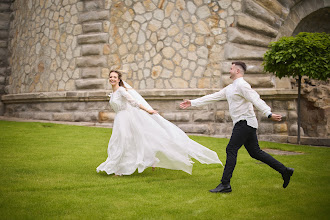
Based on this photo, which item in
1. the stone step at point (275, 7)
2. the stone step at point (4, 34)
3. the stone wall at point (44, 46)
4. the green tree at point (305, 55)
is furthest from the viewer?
the stone step at point (4, 34)

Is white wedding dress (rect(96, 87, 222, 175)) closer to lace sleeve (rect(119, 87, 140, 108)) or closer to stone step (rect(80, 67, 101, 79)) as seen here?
lace sleeve (rect(119, 87, 140, 108))

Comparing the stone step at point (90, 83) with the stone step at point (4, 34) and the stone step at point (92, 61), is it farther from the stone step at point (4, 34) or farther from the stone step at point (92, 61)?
the stone step at point (4, 34)

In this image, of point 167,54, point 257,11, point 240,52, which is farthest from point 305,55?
point 167,54

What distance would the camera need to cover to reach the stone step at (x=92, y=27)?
550 inches

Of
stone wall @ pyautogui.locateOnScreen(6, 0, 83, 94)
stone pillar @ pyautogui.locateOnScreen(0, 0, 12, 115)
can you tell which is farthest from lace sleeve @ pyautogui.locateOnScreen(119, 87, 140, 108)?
stone pillar @ pyautogui.locateOnScreen(0, 0, 12, 115)

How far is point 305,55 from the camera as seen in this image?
11203mm

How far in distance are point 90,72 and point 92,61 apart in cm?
41

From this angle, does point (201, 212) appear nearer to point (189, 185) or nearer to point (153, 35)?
point (189, 185)

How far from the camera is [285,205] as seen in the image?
4699 mm

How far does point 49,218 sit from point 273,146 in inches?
324

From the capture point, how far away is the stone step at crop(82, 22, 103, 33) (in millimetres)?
13961

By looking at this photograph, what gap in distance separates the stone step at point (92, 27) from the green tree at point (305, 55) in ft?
20.1

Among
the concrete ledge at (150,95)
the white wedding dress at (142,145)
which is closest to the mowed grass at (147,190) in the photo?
the white wedding dress at (142,145)

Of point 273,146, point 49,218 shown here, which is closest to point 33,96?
point 273,146
